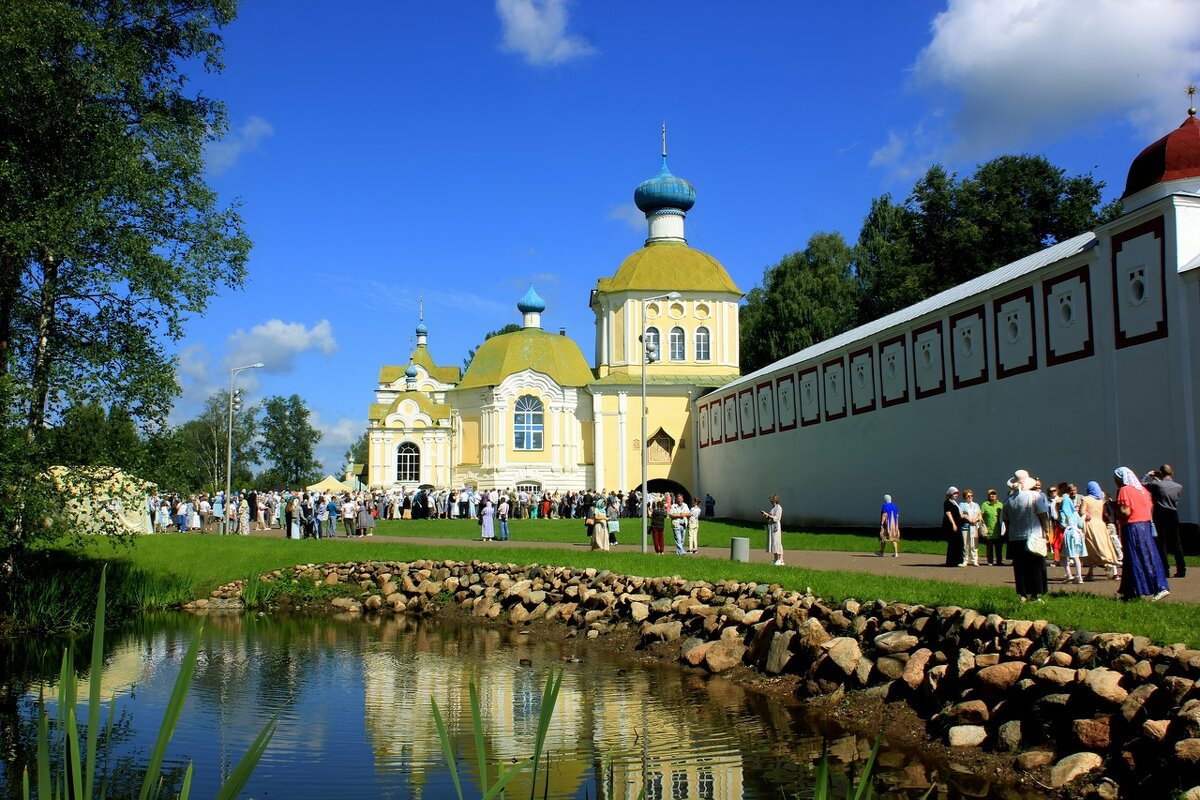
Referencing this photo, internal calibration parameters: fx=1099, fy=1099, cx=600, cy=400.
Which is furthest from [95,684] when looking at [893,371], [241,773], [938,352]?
[893,371]

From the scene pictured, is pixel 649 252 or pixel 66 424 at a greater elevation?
pixel 649 252

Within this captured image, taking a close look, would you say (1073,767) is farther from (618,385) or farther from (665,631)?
(618,385)

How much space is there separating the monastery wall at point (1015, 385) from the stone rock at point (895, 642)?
12454mm

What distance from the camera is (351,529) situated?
39.6 m

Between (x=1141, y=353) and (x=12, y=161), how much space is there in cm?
2299

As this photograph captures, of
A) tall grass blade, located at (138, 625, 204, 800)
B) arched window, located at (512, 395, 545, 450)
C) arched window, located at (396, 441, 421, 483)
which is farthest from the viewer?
arched window, located at (396, 441, 421, 483)

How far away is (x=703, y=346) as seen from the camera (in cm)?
6100

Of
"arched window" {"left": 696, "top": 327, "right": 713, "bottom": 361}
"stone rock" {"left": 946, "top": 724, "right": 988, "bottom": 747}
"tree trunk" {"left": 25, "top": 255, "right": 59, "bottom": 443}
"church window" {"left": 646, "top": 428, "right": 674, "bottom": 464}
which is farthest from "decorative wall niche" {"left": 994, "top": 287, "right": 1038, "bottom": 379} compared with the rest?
"arched window" {"left": 696, "top": 327, "right": 713, "bottom": 361}

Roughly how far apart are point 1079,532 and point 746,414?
32671mm

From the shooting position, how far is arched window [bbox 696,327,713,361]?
60.9 m

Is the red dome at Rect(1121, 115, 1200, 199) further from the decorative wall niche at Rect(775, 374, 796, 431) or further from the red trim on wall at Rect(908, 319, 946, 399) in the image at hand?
the decorative wall niche at Rect(775, 374, 796, 431)

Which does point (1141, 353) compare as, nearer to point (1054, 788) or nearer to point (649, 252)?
point (1054, 788)

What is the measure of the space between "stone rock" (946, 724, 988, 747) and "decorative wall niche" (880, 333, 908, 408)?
24378mm

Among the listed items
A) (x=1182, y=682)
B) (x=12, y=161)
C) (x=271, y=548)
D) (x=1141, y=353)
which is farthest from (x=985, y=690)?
(x=271, y=548)
